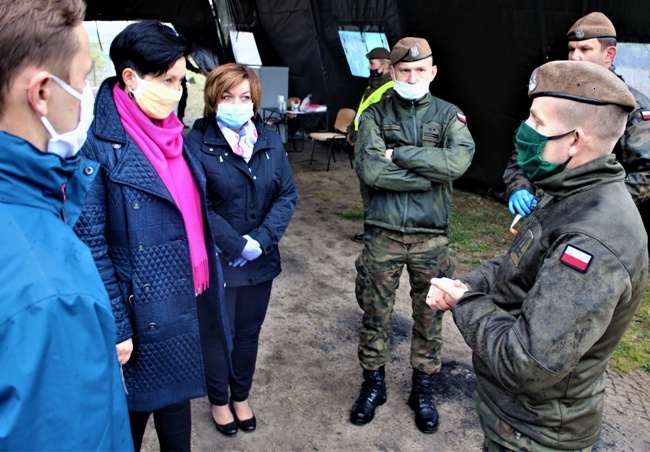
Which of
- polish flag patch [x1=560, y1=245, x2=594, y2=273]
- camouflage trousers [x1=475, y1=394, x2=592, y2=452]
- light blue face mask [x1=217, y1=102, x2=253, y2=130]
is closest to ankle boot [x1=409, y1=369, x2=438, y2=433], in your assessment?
camouflage trousers [x1=475, y1=394, x2=592, y2=452]

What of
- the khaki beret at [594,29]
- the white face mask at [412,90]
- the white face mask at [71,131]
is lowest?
the white face mask at [412,90]

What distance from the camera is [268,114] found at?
11.9 m

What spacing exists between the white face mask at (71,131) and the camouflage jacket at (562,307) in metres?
1.18

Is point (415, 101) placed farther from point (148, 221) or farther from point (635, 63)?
point (635, 63)

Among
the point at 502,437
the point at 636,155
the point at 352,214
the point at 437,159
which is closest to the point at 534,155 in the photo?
the point at 502,437

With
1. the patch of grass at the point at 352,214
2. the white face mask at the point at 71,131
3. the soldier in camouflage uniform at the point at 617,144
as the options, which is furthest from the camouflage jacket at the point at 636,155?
the patch of grass at the point at 352,214

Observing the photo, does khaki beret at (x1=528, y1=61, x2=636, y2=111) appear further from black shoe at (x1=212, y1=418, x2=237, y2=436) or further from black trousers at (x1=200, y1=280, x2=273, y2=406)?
black shoe at (x1=212, y1=418, x2=237, y2=436)

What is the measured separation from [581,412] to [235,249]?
5.18 feet

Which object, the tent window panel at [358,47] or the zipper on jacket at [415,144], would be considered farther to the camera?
the tent window panel at [358,47]

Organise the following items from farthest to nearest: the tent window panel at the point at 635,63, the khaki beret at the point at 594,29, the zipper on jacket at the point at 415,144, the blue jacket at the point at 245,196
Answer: the tent window panel at the point at 635,63 → the khaki beret at the point at 594,29 → the zipper on jacket at the point at 415,144 → the blue jacket at the point at 245,196

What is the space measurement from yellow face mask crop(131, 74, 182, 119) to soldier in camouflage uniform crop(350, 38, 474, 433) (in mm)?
1221

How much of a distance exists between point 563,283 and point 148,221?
4.57ft

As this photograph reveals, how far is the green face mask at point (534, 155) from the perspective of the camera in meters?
1.59

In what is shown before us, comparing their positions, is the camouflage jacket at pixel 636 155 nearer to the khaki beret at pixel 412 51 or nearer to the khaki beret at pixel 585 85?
the khaki beret at pixel 412 51
